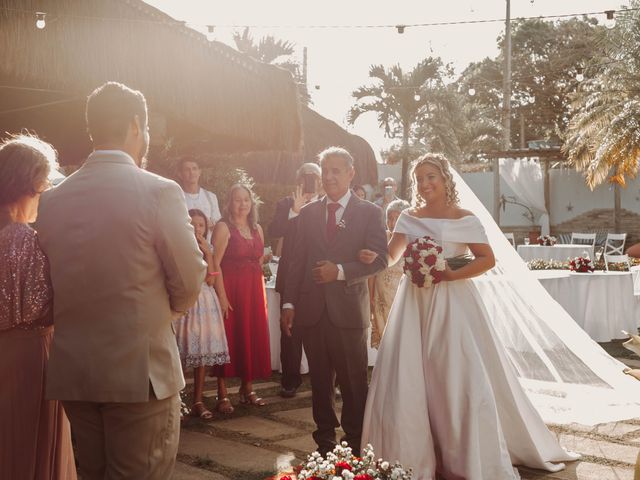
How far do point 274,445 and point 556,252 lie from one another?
13038 mm

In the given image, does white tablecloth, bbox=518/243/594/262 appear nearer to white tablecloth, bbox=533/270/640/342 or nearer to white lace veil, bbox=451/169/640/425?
white tablecloth, bbox=533/270/640/342

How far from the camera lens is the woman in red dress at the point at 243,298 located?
7008mm

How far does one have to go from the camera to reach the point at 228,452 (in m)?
5.61

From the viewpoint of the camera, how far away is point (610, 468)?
526 cm

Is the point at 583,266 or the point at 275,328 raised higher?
the point at 583,266

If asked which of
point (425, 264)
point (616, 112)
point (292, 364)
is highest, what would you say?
point (616, 112)

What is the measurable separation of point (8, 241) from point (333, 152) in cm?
245

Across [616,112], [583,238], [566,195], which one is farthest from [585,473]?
[566,195]

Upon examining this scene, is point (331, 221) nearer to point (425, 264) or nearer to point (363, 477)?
point (425, 264)

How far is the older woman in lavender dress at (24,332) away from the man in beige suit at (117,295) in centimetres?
27

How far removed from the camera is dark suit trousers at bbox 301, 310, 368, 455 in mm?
5066

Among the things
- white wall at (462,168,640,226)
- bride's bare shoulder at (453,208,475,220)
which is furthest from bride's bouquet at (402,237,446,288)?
white wall at (462,168,640,226)

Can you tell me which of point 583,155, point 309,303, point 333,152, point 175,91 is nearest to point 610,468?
point 309,303

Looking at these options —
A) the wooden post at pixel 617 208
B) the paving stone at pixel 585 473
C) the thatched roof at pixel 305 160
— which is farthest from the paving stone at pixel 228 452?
the wooden post at pixel 617 208
